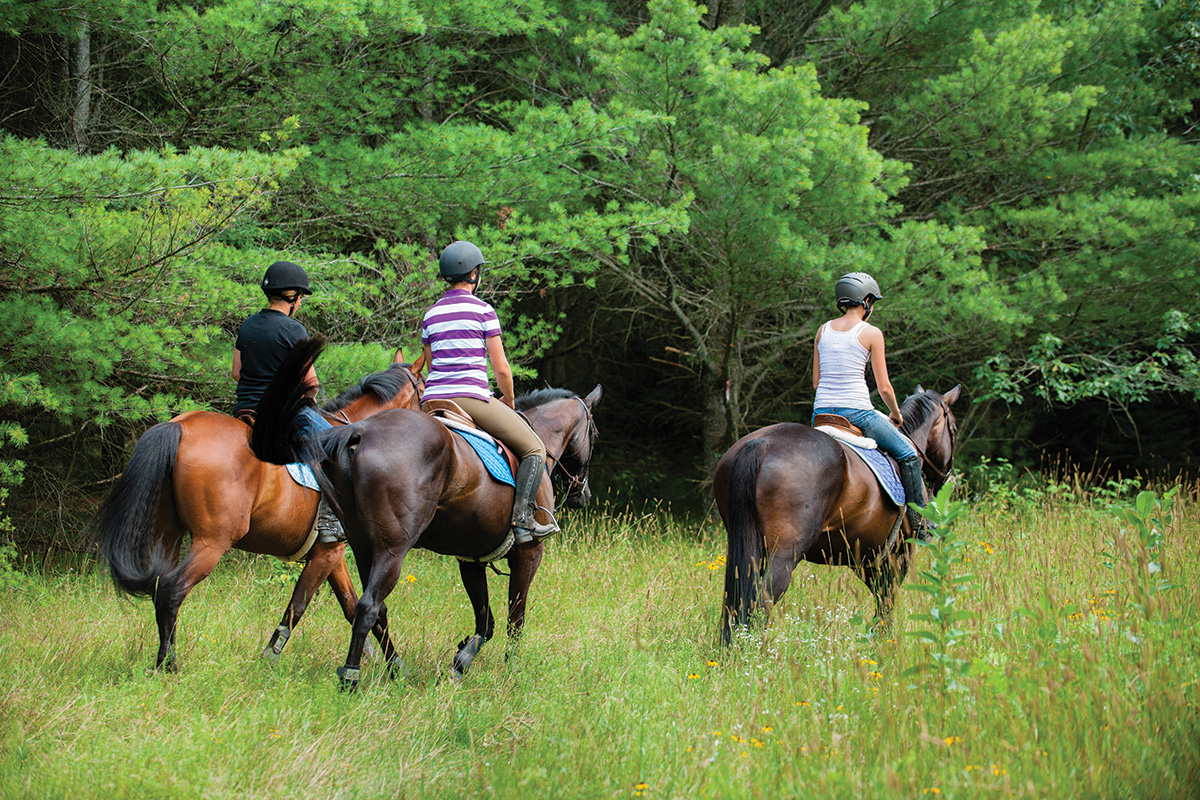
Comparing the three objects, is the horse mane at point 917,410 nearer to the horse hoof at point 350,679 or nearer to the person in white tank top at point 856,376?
the person in white tank top at point 856,376

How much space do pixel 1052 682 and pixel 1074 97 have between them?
8.61 meters

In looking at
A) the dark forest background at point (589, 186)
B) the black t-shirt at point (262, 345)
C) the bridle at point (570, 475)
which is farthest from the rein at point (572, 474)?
the dark forest background at point (589, 186)

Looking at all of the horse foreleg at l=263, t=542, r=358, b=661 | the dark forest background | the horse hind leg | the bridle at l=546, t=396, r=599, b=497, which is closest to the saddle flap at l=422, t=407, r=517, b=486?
the bridle at l=546, t=396, r=599, b=497

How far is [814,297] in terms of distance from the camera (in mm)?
10266

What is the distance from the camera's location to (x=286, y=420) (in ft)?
14.2

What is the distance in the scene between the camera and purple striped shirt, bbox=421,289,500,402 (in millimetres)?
4648

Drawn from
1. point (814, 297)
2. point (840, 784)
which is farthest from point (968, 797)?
point (814, 297)

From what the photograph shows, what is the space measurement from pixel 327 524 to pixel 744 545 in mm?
2549

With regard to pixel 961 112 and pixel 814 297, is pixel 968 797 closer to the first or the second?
pixel 814 297

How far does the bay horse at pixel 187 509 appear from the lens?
4.53 meters

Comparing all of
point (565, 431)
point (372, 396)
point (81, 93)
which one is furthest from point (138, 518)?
point (81, 93)

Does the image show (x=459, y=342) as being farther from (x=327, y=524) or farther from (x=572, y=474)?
(x=327, y=524)

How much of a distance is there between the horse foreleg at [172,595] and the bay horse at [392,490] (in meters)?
0.74

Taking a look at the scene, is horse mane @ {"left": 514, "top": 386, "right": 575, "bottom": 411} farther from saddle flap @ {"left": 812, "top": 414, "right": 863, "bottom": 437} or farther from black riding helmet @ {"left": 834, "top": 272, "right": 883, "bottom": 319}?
black riding helmet @ {"left": 834, "top": 272, "right": 883, "bottom": 319}
